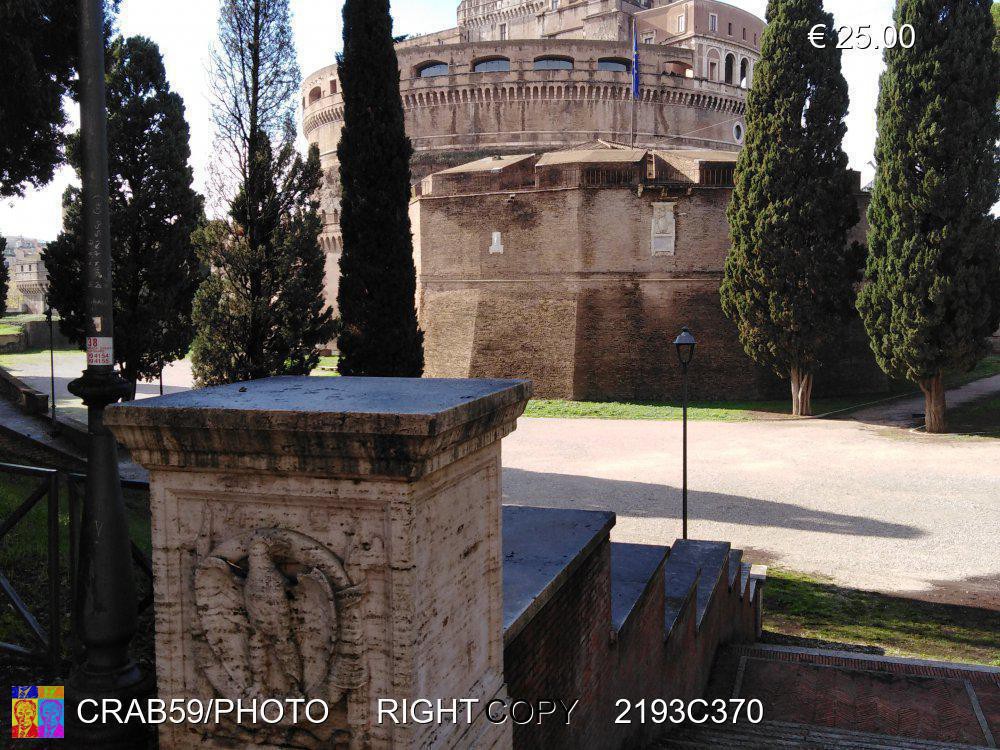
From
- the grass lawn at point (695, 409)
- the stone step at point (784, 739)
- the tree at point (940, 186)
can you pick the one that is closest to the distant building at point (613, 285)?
the grass lawn at point (695, 409)

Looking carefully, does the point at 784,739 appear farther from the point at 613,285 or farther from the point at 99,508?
the point at 613,285

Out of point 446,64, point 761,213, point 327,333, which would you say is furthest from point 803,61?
point 446,64

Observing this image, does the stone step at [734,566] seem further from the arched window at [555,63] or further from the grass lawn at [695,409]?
the arched window at [555,63]

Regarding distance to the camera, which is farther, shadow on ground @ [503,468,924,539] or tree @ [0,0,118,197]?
shadow on ground @ [503,468,924,539]

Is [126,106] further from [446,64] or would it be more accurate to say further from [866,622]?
[446,64]

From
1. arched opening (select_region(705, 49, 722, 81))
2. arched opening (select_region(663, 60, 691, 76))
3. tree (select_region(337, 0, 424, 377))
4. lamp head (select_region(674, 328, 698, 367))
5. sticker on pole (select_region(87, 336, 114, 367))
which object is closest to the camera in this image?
sticker on pole (select_region(87, 336, 114, 367))

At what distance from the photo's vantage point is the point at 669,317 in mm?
22422

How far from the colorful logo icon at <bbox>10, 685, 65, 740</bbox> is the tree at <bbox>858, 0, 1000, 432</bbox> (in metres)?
17.5

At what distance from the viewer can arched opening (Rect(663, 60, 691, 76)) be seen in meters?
39.7

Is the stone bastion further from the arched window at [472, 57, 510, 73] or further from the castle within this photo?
the castle

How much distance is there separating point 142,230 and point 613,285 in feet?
40.5

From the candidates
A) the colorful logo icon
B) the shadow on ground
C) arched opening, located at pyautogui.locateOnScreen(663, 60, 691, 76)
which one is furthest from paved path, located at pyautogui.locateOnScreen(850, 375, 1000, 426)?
arched opening, located at pyautogui.locateOnScreen(663, 60, 691, 76)

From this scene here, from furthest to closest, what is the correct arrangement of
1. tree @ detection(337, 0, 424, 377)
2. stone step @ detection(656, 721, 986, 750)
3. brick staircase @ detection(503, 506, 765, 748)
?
tree @ detection(337, 0, 424, 377), stone step @ detection(656, 721, 986, 750), brick staircase @ detection(503, 506, 765, 748)

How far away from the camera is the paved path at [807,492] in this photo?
31.6 feet
